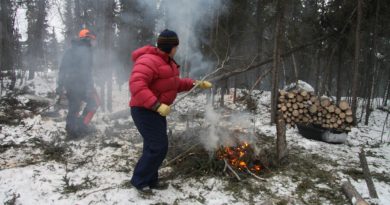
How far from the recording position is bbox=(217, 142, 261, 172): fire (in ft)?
16.6

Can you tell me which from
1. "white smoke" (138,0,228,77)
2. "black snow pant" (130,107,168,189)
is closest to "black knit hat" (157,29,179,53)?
"black snow pant" (130,107,168,189)

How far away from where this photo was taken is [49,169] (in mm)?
4863

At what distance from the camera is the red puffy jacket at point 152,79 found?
12.2 feet

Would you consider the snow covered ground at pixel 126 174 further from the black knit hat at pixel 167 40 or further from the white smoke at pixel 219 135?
the black knit hat at pixel 167 40

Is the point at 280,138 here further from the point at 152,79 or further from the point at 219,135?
the point at 152,79

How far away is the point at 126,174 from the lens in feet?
15.9

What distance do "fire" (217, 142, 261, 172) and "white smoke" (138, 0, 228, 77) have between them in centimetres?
523

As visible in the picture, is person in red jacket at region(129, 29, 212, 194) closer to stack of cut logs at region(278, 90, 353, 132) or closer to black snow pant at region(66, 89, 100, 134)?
black snow pant at region(66, 89, 100, 134)

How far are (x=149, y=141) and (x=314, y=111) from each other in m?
4.99

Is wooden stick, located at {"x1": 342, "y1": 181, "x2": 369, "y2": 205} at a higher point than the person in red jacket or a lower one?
lower

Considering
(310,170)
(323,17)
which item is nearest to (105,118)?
(310,170)

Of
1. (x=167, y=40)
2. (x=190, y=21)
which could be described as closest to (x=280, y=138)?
(x=167, y=40)

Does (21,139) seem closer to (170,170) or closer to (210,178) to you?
(170,170)

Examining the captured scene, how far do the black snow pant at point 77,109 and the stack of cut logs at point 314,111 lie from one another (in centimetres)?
457
